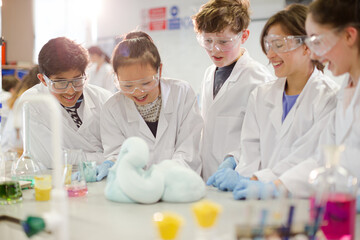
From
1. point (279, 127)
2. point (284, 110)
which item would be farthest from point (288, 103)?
point (279, 127)

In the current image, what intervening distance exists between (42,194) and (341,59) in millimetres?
1422

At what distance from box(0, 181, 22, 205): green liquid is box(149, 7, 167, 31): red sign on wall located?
3.93m

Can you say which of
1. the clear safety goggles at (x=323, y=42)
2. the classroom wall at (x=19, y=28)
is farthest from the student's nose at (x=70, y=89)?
the classroom wall at (x=19, y=28)

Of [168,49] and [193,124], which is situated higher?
[168,49]

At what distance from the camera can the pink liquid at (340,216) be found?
1.20 metres

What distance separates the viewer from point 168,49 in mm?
5238

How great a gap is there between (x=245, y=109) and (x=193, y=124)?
1.16ft

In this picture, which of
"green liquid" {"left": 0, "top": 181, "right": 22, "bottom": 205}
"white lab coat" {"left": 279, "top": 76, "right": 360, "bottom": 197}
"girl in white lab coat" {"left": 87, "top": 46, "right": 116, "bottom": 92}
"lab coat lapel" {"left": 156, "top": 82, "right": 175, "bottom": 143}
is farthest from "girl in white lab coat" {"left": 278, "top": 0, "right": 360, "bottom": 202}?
"girl in white lab coat" {"left": 87, "top": 46, "right": 116, "bottom": 92}

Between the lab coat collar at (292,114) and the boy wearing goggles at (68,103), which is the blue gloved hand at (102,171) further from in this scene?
the lab coat collar at (292,114)

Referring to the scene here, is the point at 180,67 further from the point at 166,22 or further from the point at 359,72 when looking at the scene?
the point at 359,72

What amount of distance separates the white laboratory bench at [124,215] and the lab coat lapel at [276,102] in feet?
1.59

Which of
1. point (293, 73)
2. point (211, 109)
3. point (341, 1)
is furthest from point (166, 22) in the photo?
point (341, 1)

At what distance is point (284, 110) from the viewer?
2.12m

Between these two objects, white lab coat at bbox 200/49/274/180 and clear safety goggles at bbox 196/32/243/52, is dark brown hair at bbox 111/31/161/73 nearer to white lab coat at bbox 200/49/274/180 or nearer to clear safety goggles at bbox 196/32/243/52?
clear safety goggles at bbox 196/32/243/52
